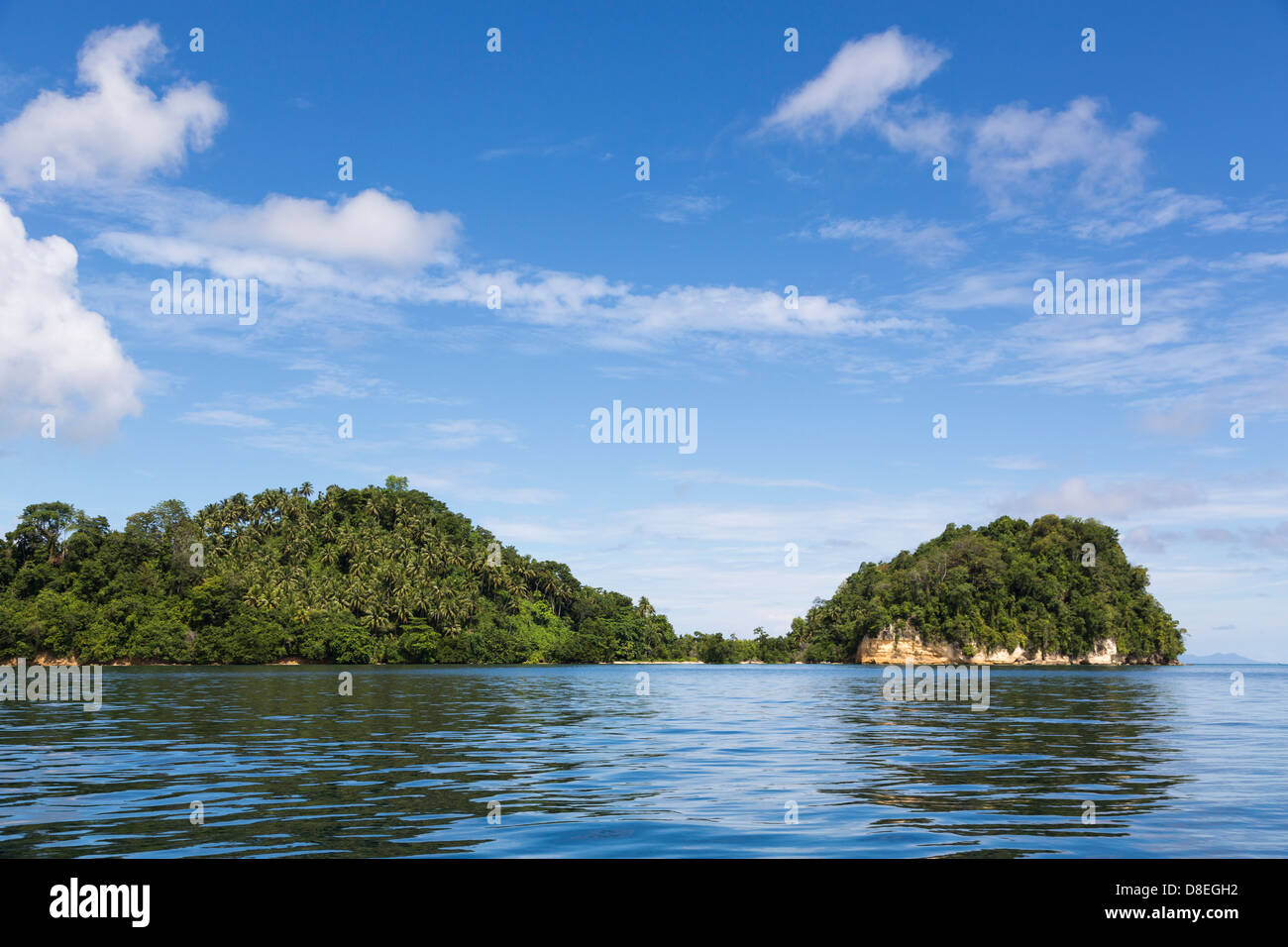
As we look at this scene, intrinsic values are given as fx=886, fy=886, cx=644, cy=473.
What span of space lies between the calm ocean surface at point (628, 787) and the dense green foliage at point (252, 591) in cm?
10029

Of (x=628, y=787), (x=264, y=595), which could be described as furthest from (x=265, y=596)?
(x=628, y=787)

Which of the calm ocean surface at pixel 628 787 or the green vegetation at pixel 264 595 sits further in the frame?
the green vegetation at pixel 264 595

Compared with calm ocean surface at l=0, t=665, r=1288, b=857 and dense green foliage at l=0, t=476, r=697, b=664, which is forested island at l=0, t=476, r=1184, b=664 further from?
calm ocean surface at l=0, t=665, r=1288, b=857

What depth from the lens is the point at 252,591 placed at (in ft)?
475

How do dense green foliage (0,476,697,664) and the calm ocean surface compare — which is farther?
dense green foliage (0,476,697,664)

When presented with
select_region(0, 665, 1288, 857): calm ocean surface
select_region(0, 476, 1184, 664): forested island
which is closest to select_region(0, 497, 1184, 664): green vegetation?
select_region(0, 476, 1184, 664): forested island

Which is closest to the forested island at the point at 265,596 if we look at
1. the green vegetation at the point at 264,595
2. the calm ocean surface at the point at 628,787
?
the green vegetation at the point at 264,595

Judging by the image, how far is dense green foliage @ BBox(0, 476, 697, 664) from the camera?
122m

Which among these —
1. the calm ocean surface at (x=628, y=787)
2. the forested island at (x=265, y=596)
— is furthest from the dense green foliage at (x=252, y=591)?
the calm ocean surface at (x=628, y=787)

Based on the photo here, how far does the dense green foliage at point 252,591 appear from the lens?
122500mm

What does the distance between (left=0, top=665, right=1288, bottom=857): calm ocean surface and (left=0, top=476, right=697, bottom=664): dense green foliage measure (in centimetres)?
10029

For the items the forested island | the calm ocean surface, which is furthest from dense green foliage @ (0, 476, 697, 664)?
the calm ocean surface

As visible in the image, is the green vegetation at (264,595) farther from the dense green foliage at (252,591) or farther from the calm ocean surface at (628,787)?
the calm ocean surface at (628,787)
